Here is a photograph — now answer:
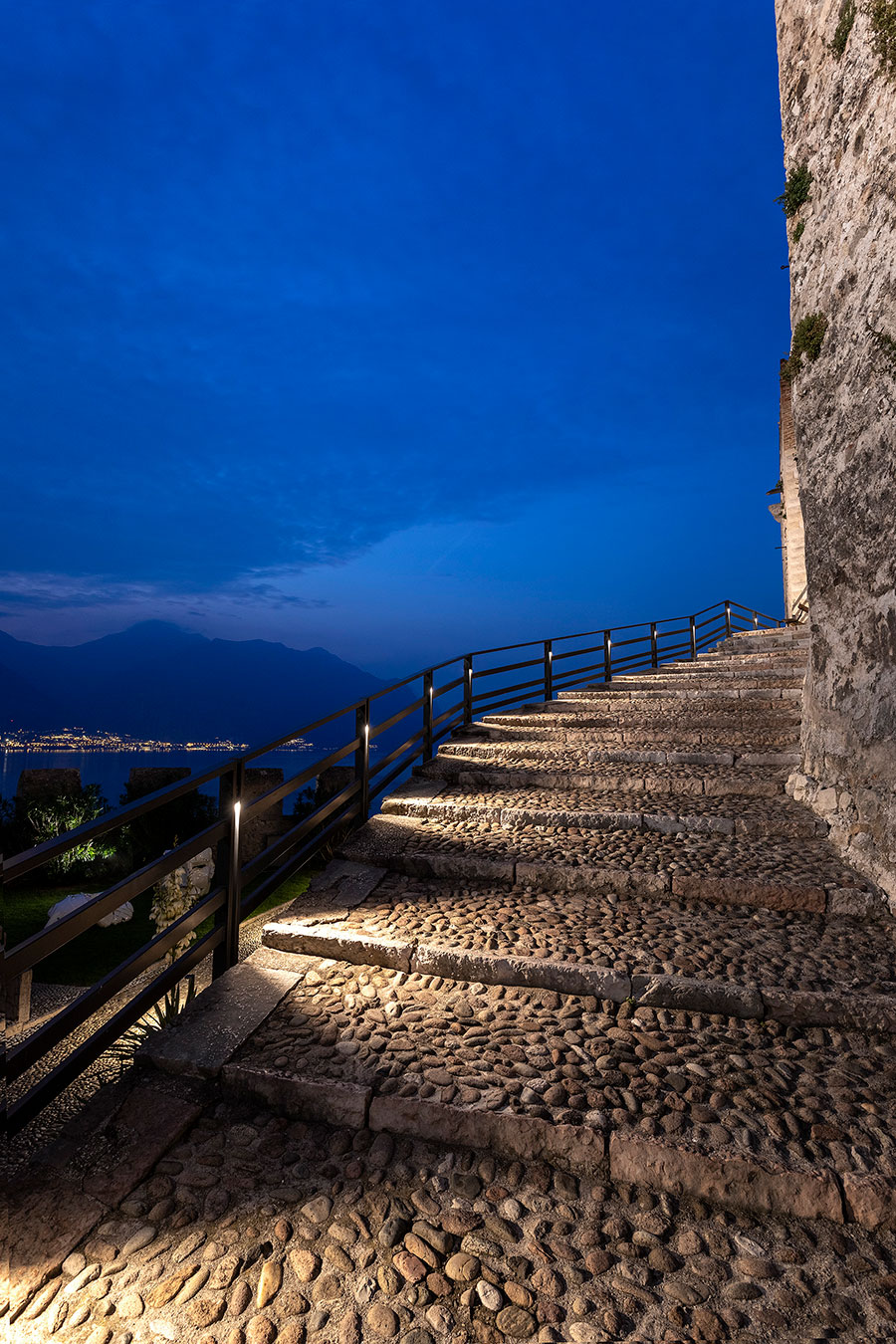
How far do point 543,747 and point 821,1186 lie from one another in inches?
201

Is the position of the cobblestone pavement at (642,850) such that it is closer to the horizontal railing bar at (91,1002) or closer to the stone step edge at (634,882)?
the stone step edge at (634,882)

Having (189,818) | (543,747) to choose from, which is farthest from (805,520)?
(189,818)

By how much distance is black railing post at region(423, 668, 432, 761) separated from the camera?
6.15 meters

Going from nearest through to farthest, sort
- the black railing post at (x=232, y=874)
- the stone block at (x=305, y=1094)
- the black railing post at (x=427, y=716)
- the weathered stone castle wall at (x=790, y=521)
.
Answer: the stone block at (x=305, y=1094) < the black railing post at (x=232, y=874) < the black railing post at (x=427, y=716) < the weathered stone castle wall at (x=790, y=521)

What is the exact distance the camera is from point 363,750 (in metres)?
4.65

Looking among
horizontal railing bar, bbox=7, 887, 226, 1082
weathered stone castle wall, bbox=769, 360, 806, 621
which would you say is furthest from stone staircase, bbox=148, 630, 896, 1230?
weathered stone castle wall, bbox=769, 360, 806, 621

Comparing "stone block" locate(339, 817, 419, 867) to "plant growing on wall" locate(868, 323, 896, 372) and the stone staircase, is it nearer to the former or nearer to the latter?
the stone staircase

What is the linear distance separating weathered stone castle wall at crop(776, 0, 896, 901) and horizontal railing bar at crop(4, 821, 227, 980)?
375cm

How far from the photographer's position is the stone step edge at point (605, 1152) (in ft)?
5.96

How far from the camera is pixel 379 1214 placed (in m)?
1.82

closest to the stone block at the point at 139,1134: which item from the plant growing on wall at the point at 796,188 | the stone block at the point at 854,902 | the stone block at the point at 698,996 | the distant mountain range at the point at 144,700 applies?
the stone block at the point at 698,996

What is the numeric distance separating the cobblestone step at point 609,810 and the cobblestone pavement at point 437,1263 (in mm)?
2903

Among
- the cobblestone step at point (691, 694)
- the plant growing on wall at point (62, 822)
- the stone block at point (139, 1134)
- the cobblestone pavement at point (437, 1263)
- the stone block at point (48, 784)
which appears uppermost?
the cobblestone step at point (691, 694)

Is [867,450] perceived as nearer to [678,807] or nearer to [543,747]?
[678,807]
